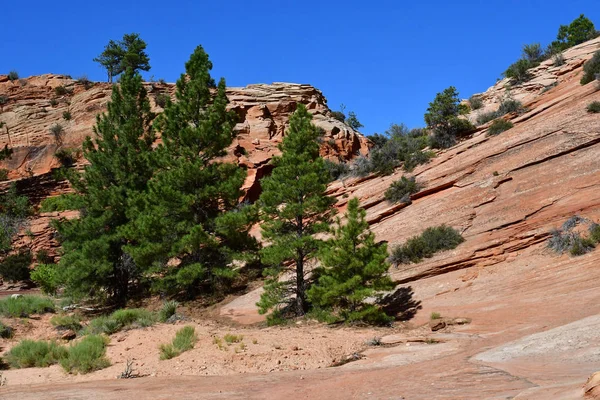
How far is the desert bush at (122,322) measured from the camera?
15336mm

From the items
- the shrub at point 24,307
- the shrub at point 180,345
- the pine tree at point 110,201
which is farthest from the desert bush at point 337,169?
the shrub at point 180,345

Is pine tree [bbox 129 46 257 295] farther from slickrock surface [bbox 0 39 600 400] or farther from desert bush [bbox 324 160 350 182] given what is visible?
desert bush [bbox 324 160 350 182]

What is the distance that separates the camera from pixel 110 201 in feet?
77.9

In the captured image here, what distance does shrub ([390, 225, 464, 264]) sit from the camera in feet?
57.1

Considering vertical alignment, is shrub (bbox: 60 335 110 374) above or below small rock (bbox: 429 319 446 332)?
above

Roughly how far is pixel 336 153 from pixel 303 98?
8.06 m

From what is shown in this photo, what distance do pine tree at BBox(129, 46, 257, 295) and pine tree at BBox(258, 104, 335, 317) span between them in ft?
9.85

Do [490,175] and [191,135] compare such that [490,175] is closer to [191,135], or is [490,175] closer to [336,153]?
[191,135]

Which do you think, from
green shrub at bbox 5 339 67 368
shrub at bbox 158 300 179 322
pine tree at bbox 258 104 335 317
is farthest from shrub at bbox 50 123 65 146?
green shrub at bbox 5 339 67 368

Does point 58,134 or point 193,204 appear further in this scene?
point 58,134

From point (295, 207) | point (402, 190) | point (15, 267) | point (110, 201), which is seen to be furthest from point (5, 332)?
point (15, 267)

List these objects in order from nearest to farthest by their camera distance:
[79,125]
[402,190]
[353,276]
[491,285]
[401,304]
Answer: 1. [491,285]
2. [353,276]
3. [401,304]
4. [402,190]
5. [79,125]

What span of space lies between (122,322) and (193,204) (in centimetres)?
718

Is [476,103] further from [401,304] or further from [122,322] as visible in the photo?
[122,322]
